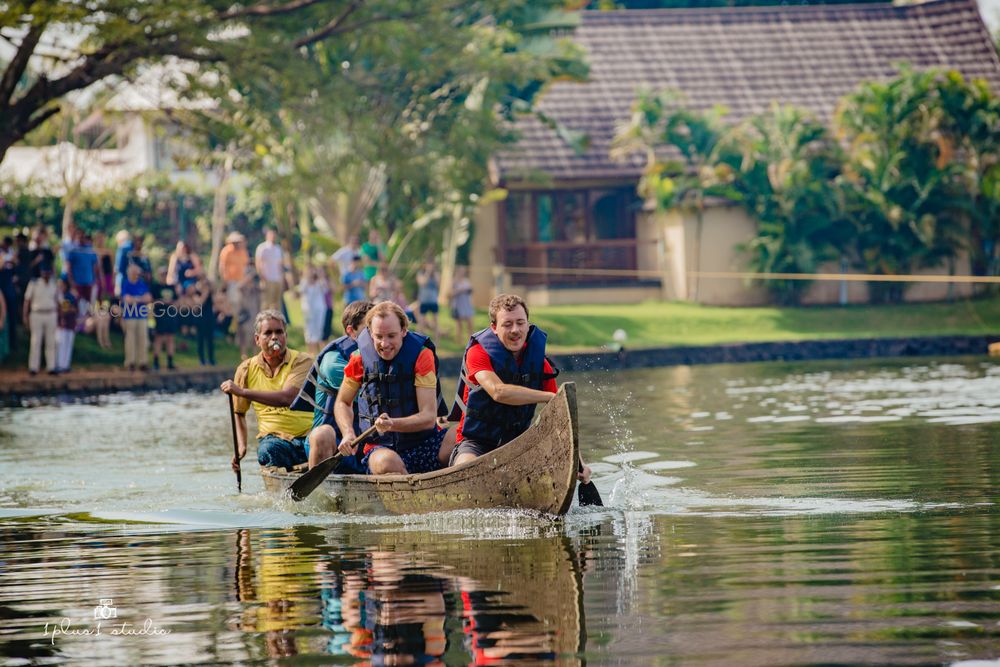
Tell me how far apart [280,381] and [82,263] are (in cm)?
1566

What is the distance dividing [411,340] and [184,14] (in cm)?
1651

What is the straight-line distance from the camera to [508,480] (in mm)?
11461

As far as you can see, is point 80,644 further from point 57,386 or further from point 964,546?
point 57,386

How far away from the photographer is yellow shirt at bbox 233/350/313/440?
44.3 ft

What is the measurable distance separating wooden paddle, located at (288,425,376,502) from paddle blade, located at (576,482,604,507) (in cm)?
142

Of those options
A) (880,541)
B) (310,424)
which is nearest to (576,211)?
(310,424)

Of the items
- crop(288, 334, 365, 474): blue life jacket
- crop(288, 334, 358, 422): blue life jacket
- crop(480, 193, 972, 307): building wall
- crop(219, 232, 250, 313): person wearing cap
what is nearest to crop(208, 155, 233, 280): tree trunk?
crop(480, 193, 972, 307): building wall

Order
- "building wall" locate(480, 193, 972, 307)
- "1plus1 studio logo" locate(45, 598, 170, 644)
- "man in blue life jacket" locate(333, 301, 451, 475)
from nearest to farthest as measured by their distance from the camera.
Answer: "1plus1 studio logo" locate(45, 598, 170, 644), "man in blue life jacket" locate(333, 301, 451, 475), "building wall" locate(480, 193, 972, 307)

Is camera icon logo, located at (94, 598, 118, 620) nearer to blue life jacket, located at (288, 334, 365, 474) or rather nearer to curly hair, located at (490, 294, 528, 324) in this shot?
curly hair, located at (490, 294, 528, 324)

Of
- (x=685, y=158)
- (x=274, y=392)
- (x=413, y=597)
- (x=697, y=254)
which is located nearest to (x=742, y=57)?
(x=685, y=158)

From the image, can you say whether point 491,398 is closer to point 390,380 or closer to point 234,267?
point 390,380

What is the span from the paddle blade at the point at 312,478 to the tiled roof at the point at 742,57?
27942 mm

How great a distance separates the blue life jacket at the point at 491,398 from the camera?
1182 cm

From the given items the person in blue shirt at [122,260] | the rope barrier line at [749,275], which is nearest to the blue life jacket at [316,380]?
the person in blue shirt at [122,260]
